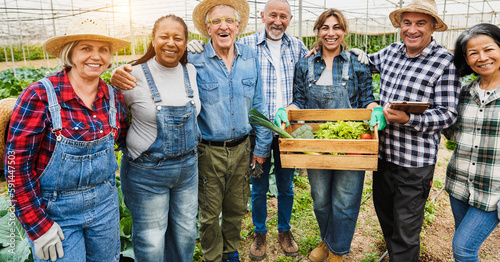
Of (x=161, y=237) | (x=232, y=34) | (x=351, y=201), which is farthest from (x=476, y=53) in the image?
(x=161, y=237)

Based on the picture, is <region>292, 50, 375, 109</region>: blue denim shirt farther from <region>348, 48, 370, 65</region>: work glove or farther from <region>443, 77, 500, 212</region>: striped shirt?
<region>443, 77, 500, 212</region>: striped shirt

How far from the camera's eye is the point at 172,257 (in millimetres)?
2541

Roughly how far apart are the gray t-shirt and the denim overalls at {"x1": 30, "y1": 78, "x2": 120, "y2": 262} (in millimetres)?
182

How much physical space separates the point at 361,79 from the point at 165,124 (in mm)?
1597

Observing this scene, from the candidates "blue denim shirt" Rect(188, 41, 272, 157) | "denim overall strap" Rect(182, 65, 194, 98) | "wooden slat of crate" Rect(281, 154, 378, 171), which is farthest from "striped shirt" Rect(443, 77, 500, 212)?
"denim overall strap" Rect(182, 65, 194, 98)

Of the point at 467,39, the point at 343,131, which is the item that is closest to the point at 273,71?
the point at 343,131

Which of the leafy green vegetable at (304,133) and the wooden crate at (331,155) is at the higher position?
the leafy green vegetable at (304,133)

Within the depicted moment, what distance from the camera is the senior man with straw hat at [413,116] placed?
232 cm

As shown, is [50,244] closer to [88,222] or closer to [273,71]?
[88,222]

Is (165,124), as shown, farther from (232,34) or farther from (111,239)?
(232,34)

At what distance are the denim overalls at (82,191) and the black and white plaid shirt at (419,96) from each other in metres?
1.91

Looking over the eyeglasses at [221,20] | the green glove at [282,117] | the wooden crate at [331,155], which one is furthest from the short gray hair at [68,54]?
the green glove at [282,117]

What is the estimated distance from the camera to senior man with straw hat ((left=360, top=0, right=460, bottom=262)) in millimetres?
2322

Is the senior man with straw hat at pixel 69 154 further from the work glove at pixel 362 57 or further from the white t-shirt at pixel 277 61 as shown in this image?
the work glove at pixel 362 57
